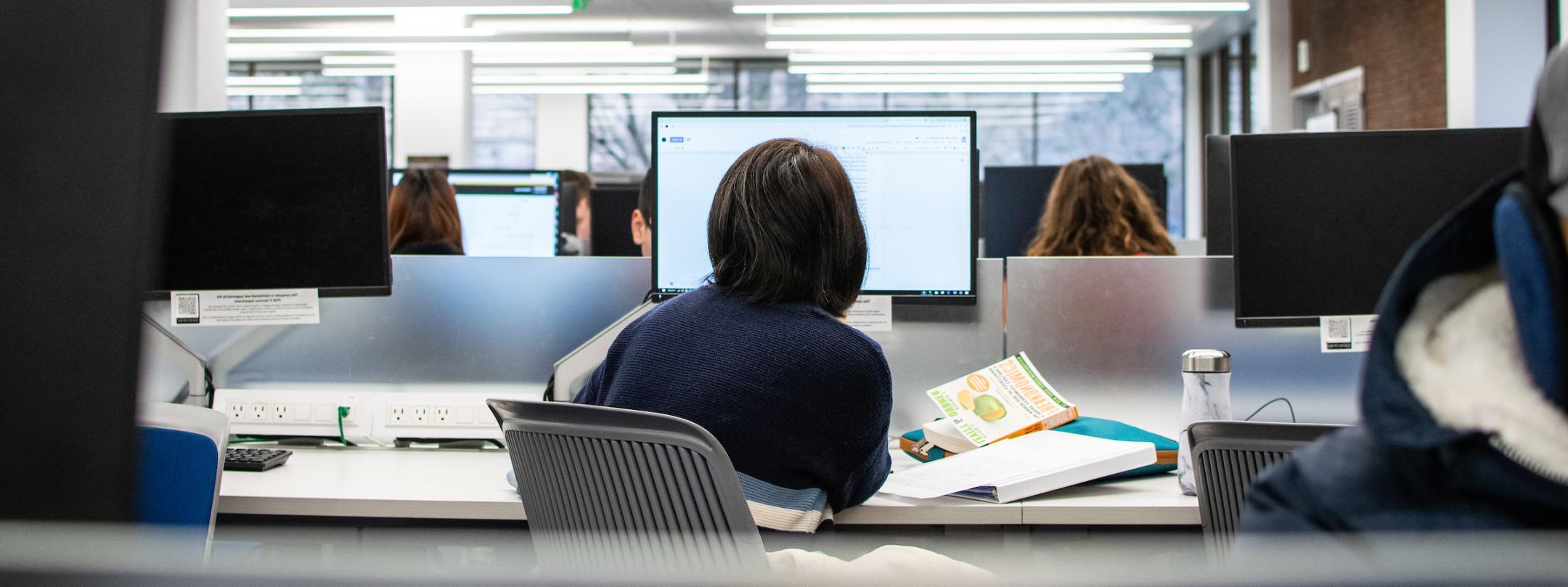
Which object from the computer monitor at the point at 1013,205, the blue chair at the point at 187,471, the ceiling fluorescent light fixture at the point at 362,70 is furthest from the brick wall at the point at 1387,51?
the ceiling fluorescent light fixture at the point at 362,70

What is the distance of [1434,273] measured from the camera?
0.47 meters

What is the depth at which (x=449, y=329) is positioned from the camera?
193 centimetres

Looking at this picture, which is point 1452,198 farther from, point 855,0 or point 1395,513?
point 855,0

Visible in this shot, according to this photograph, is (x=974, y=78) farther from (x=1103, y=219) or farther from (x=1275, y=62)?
(x=1103, y=219)

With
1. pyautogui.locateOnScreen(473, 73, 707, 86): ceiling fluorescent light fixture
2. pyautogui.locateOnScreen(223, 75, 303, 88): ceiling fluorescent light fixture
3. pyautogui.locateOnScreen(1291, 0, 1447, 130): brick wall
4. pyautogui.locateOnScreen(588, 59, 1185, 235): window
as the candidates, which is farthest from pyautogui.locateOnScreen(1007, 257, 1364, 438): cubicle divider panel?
pyautogui.locateOnScreen(223, 75, 303, 88): ceiling fluorescent light fixture

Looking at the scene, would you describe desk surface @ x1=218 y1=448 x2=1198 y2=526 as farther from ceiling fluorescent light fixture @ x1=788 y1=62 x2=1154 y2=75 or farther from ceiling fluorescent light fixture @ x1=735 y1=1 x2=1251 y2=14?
ceiling fluorescent light fixture @ x1=788 y1=62 x2=1154 y2=75

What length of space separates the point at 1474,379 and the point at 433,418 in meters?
1.63

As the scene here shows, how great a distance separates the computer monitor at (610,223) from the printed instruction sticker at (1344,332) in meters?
2.28

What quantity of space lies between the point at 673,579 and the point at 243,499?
141 cm

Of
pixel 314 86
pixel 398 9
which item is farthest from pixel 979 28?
pixel 314 86

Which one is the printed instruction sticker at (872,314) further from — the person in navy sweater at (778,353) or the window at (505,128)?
the window at (505,128)

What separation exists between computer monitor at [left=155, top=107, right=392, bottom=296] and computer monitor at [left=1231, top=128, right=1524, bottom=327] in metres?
1.33

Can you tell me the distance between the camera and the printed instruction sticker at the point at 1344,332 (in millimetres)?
1694

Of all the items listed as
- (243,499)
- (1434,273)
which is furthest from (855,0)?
(1434,273)
